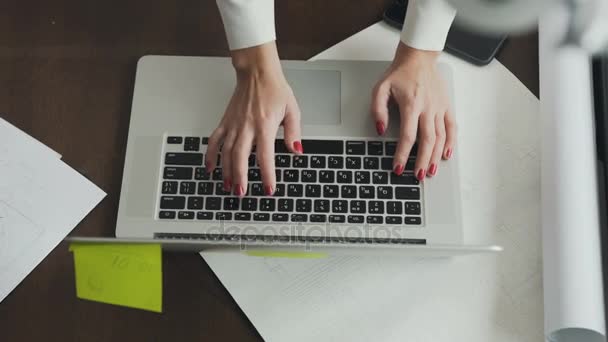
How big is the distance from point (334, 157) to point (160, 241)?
8.8 inches

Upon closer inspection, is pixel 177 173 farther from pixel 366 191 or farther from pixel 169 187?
pixel 366 191

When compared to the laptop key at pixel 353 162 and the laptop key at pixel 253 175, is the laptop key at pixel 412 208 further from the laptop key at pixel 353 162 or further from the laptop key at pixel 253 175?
the laptop key at pixel 253 175

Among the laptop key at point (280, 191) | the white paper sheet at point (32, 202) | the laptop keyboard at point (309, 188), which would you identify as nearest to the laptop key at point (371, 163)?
the laptop keyboard at point (309, 188)

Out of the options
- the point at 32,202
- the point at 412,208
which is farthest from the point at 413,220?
the point at 32,202

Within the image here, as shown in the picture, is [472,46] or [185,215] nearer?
[185,215]

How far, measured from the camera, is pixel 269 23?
0.61 m

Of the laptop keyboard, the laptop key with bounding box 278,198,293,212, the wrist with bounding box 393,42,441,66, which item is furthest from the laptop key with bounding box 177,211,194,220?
the wrist with bounding box 393,42,441,66

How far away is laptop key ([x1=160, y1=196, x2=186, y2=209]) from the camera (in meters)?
0.59

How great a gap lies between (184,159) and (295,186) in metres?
0.14

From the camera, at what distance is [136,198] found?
1.98 feet

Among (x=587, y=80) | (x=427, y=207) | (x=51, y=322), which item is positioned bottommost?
(x=51, y=322)

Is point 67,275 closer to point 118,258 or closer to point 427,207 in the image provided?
point 118,258

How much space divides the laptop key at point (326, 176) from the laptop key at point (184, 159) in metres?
0.15

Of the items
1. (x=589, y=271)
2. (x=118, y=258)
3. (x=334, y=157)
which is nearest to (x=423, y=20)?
(x=334, y=157)
